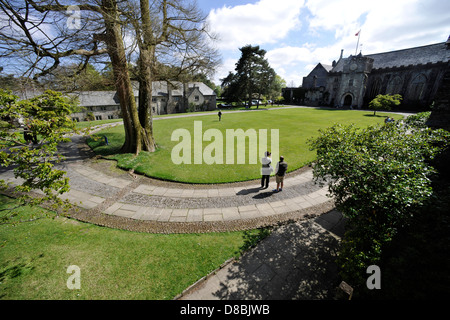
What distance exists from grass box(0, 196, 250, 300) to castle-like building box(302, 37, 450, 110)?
49.3 metres

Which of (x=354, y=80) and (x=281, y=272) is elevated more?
(x=354, y=80)

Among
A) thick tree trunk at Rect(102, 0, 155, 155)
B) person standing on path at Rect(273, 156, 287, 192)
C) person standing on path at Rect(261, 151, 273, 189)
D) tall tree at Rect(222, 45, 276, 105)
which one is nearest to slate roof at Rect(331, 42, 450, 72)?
tall tree at Rect(222, 45, 276, 105)

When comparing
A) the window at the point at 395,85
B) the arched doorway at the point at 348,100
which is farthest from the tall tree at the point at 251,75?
the window at the point at 395,85

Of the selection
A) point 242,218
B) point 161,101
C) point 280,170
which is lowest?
point 242,218

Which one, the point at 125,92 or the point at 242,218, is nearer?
the point at 242,218

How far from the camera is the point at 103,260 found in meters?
5.12

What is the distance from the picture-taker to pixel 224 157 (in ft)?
43.5

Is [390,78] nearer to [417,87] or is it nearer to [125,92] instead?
[417,87]

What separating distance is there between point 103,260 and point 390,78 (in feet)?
203

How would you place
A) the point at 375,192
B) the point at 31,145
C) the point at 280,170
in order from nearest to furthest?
the point at 375,192 < the point at 31,145 < the point at 280,170

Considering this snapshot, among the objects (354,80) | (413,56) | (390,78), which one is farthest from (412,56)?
(354,80)

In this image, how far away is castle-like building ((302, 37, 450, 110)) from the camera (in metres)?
37.1
